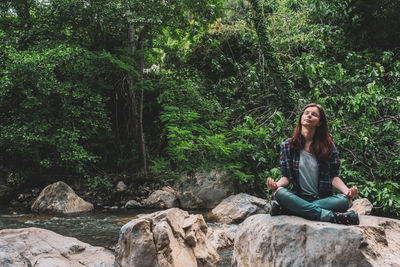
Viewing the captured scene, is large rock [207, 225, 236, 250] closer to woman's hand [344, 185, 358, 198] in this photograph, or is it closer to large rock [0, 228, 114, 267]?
large rock [0, 228, 114, 267]

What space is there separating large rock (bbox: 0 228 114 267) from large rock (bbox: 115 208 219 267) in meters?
0.52

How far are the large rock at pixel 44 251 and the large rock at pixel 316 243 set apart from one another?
2076 mm

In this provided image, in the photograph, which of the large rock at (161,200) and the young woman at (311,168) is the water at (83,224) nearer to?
the large rock at (161,200)

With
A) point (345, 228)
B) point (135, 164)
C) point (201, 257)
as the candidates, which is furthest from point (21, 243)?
point (135, 164)

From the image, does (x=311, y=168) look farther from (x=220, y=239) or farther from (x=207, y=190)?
(x=207, y=190)

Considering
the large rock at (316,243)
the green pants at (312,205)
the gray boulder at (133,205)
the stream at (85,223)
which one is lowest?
the gray boulder at (133,205)

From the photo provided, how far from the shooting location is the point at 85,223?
23.3 feet

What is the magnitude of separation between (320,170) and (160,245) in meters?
2.11

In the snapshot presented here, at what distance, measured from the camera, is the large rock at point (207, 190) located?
8820mm

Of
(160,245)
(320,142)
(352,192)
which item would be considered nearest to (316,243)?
(352,192)

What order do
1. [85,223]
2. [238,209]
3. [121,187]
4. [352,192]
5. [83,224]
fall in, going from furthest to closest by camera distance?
[121,187]
[238,209]
[85,223]
[83,224]
[352,192]

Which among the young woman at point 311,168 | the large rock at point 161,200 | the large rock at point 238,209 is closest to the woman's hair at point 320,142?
the young woman at point 311,168

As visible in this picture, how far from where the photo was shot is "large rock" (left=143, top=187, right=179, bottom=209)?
30.2 ft

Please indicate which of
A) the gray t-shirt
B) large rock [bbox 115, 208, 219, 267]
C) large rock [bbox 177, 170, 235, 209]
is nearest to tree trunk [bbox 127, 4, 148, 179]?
large rock [bbox 177, 170, 235, 209]
